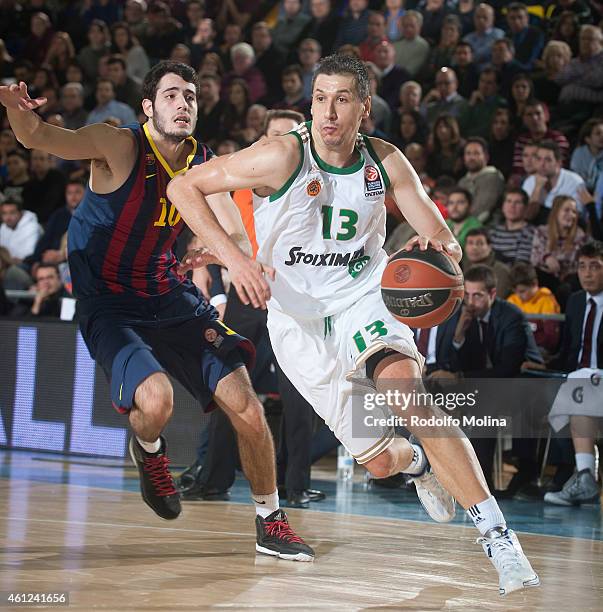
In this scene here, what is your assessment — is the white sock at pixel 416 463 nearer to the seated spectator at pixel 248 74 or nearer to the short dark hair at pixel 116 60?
the seated spectator at pixel 248 74

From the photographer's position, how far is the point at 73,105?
12648 millimetres

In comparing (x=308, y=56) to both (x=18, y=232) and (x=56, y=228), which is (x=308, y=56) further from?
(x=18, y=232)

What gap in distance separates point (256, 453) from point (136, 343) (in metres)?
0.75

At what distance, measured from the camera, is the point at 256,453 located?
16.0 ft

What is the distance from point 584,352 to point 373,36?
5.69 m

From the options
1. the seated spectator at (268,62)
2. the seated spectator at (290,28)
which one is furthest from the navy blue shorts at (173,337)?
the seated spectator at (290,28)

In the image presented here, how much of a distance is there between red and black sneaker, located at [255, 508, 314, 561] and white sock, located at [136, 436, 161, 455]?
556mm

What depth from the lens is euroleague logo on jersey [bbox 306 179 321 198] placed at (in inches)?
175

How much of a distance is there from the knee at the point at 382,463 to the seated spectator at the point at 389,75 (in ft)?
23.6

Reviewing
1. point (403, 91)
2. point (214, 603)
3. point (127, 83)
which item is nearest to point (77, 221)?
point (214, 603)

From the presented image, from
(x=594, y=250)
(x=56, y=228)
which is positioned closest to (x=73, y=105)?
(x=56, y=228)

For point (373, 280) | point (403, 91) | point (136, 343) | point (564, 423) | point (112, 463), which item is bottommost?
point (112, 463)

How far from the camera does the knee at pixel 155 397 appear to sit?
14.8 ft

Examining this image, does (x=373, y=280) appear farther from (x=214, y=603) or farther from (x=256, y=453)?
(x=214, y=603)
